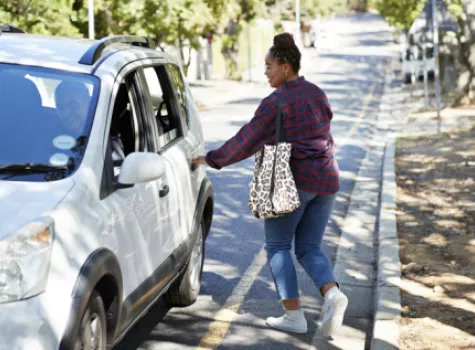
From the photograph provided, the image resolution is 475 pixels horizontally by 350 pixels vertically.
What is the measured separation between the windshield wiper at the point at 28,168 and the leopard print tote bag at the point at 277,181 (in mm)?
1642

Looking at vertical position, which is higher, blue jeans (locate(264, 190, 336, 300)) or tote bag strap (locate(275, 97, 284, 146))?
tote bag strap (locate(275, 97, 284, 146))

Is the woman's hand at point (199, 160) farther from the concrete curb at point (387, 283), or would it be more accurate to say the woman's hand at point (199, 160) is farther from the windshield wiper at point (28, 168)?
the windshield wiper at point (28, 168)


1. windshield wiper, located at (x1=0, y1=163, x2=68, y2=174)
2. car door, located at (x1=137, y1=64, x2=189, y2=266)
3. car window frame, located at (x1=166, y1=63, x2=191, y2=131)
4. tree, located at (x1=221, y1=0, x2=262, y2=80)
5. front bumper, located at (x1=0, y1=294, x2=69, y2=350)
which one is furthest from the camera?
tree, located at (x1=221, y1=0, x2=262, y2=80)

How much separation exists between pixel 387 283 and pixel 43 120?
350 cm

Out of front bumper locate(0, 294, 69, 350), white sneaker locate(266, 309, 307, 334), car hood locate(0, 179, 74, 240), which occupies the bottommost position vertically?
white sneaker locate(266, 309, 307, 334)

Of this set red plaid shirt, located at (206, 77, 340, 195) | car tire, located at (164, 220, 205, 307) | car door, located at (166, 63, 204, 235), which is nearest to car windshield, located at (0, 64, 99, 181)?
car door, located at (166, 63, 204, 235)

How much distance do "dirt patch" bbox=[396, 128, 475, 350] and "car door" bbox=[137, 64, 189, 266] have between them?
1541 millimetres

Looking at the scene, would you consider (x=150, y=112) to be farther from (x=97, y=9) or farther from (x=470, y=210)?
(x=97, y=9)

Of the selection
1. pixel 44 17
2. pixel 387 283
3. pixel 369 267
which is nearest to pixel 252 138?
pixel 387 283

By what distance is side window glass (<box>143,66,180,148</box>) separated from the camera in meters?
5.94

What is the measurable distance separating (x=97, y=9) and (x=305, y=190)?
78.4 ft

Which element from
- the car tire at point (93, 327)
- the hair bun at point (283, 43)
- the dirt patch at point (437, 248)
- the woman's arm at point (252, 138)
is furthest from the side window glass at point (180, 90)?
the car tire at point (93, 327)

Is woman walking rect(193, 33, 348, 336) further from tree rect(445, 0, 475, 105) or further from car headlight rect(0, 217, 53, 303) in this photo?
tree rect(445, 0, 475, 105)

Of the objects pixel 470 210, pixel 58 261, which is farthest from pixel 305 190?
pixel 470 210
